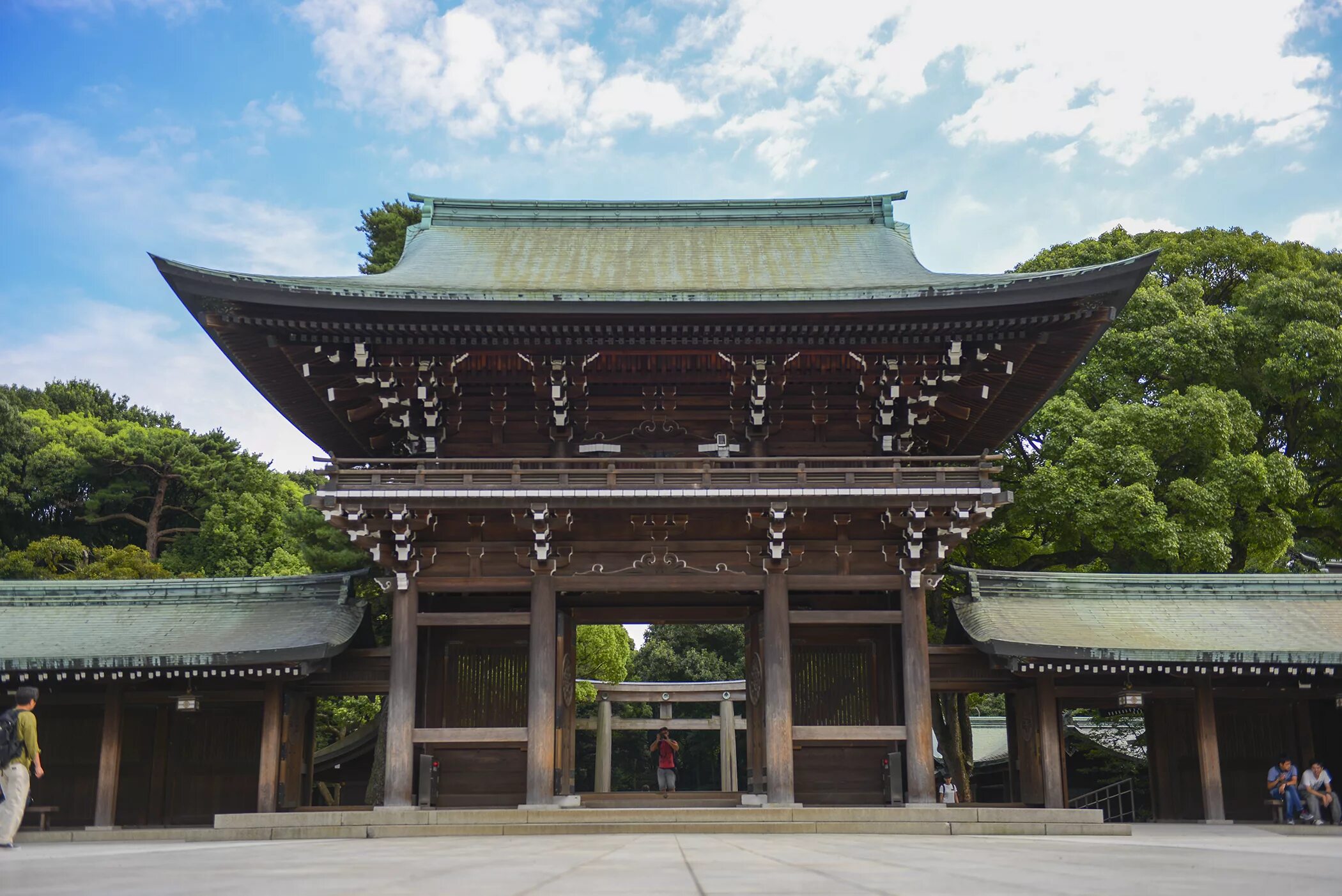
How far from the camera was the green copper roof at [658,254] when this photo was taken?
16625 millimetres

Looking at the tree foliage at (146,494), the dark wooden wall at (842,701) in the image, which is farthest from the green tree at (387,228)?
the dark wooden wall at (842,701)

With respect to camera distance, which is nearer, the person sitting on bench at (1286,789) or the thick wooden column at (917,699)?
the thick wooden column at (917,699)

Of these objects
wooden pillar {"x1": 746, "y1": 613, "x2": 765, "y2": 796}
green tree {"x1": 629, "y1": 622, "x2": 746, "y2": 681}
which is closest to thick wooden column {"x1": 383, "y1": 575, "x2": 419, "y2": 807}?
wooden pillar {"x1": 746, "y1": 613, "x2": 765, "y2": 796}

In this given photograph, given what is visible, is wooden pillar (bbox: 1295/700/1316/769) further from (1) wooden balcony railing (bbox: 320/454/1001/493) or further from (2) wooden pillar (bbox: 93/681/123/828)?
(2) wooden pillar (bbox: 93/681/123/828)

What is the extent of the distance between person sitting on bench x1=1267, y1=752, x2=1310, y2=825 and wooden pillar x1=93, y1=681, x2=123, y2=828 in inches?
759

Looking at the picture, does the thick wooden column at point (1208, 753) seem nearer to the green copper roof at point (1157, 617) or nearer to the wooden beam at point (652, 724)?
the green copper roof at point (1157, 617)

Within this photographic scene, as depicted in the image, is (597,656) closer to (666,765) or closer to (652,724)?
(652,724)

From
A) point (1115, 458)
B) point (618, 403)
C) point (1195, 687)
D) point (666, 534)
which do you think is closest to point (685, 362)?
point (618, 403)

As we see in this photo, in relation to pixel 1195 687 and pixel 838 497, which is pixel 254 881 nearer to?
pixel 838 497

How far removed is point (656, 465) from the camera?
17375 millimetres

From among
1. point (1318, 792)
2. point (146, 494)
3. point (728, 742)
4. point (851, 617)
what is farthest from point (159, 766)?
point (146, 494)

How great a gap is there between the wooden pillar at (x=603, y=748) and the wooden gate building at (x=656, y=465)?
34.6 feet

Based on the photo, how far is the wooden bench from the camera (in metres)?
17.9

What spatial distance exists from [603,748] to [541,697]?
13384 mm
